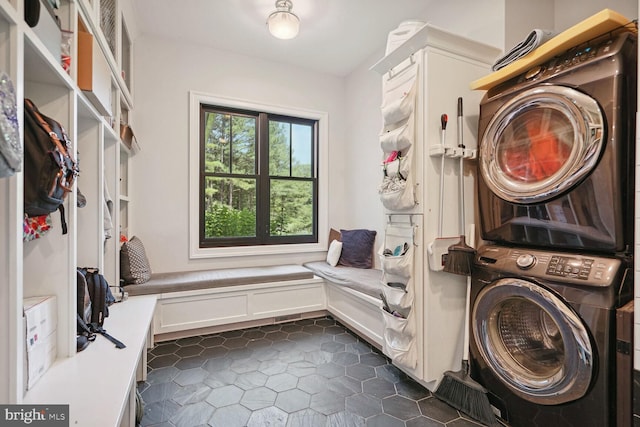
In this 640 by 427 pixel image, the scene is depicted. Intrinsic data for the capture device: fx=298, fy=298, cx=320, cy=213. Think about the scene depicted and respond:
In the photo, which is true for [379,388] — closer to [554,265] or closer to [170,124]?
[554,265]

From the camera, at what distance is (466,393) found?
5.67 ft

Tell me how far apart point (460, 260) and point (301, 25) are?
104 inches

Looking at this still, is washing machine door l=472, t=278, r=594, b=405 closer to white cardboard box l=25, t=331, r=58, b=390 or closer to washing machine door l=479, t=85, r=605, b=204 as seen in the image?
washing machine door l=479, t=85, r=605, b=204

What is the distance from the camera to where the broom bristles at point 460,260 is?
1.77 m

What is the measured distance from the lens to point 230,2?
2.62 m

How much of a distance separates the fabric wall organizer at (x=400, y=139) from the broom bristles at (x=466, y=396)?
3.53 ft

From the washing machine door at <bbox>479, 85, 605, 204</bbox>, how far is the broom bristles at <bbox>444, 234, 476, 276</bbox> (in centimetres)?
37

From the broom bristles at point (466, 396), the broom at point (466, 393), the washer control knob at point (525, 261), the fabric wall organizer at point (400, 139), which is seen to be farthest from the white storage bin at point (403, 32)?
the broom bristles at point (466, 396)

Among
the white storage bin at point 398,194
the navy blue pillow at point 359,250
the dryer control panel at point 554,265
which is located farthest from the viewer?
the navy blue pillow at point 359,250

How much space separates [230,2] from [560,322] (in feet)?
10.7

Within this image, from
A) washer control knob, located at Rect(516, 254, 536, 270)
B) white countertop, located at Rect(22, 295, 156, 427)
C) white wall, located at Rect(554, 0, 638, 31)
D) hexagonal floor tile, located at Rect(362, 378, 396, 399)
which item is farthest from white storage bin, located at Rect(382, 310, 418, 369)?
white wall, located at Rect(554, 0, 638, 31)

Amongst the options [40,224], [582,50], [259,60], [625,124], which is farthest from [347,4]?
[40,224]

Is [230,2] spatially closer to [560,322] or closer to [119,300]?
[119,300]

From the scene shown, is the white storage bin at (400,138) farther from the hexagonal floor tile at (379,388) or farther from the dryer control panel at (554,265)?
the hexagonal floor tile at (379,388)
